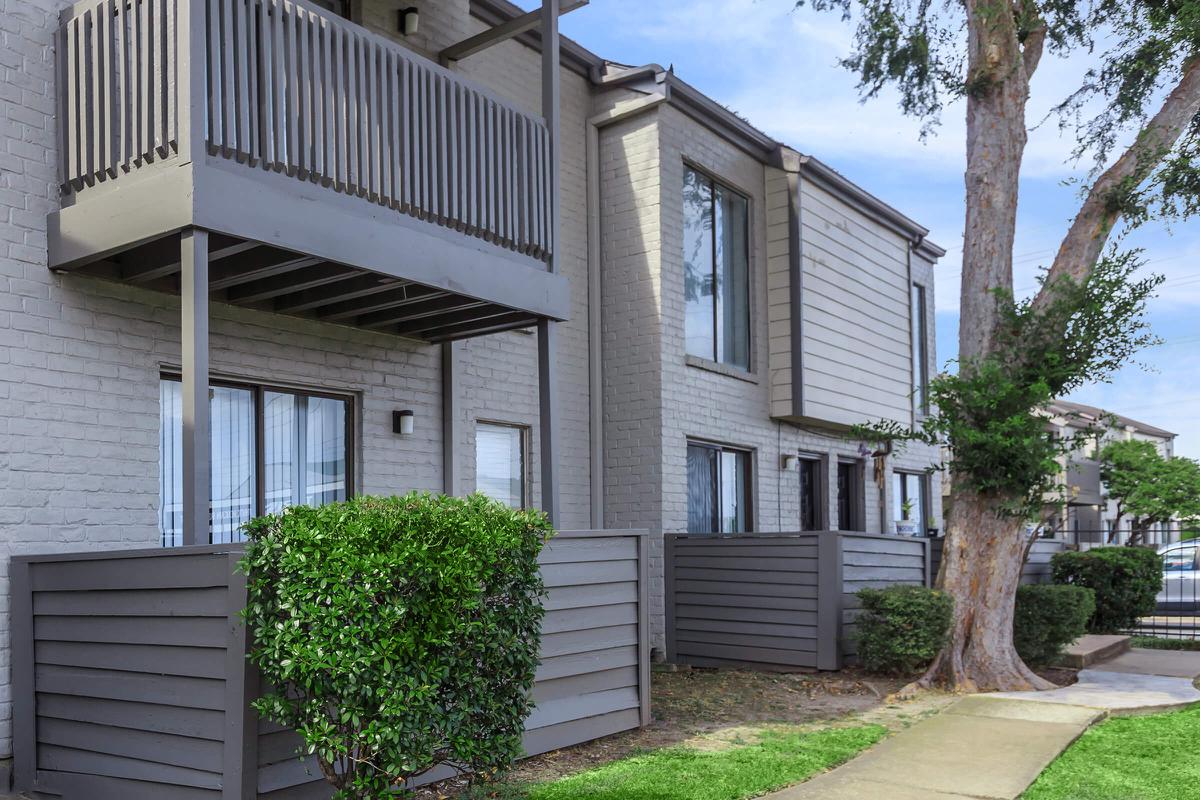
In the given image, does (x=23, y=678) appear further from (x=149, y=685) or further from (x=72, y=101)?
(x=72, y=101)

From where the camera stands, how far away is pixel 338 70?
6.31 m

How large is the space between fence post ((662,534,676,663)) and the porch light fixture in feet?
17.3

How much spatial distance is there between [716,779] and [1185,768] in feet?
9.08

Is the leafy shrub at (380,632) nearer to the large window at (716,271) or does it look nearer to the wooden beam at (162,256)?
the wooden beam at (162,256)

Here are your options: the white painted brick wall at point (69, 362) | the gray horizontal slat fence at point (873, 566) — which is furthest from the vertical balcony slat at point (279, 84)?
the gray horizontal slat fence at point (873, 566)

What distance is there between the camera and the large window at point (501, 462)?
9633 millimetres

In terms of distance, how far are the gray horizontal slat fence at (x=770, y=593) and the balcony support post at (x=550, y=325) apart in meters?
3.02

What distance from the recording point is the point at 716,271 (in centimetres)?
1213

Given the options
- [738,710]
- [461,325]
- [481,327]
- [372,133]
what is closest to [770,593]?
[738,710]

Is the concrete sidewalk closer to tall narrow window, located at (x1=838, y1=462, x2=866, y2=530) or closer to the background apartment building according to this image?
the background apartment building

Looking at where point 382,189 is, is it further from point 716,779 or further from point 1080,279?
point 1080,279

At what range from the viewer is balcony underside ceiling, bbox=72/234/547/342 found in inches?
240

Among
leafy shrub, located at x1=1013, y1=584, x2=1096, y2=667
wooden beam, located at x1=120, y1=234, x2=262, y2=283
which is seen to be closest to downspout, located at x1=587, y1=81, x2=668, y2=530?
leafy shrub, located at x1=1013, y1=584, x2=1096, y2=667

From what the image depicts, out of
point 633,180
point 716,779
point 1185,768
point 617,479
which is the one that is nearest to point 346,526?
point 716,779
